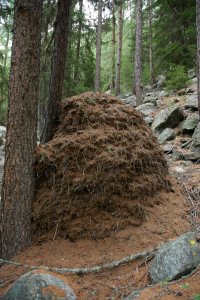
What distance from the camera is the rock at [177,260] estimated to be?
1.93 metres

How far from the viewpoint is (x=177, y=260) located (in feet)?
6.59

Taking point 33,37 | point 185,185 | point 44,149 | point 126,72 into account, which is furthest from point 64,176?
point 126,72

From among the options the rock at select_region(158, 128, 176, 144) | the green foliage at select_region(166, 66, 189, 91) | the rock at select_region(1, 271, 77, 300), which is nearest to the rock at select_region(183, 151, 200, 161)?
the rock at select_region(158, 128, 176, 144)

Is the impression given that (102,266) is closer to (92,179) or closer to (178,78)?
(92,179)

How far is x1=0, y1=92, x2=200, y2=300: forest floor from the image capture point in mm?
1925

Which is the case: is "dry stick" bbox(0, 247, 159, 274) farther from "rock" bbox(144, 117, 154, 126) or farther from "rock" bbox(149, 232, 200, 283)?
"rock" bbox(144, 117, 154, 126)

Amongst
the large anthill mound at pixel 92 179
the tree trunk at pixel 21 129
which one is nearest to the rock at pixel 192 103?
the large anthill mound at pixel 92 179

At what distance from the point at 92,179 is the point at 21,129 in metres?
1.31

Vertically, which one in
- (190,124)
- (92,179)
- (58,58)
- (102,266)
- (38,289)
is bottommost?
(102,266)

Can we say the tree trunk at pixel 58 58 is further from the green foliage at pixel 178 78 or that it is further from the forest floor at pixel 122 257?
the green foliage at pixel 178 78

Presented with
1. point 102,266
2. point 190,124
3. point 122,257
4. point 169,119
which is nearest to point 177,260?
point 122,257

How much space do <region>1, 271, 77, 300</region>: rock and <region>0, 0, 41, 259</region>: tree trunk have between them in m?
1.00

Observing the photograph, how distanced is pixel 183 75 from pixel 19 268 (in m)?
10.6

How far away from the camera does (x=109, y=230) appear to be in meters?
2.90
